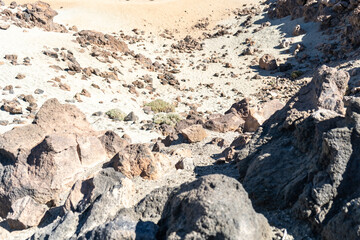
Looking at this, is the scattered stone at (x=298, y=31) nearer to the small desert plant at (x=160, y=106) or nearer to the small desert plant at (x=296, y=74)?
the small desert plant at (x=296, y=74)

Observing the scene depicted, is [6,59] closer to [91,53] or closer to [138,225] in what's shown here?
[91,53]

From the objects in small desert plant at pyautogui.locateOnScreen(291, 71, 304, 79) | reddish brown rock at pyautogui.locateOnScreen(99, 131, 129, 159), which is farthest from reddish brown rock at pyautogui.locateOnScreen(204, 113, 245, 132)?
small desert plant at pyautogui.locateOnScreen(291, 71, 304, 79)

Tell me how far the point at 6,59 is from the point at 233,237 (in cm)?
1774

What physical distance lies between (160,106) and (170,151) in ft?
30.9

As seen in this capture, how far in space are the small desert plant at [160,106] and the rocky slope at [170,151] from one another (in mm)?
68

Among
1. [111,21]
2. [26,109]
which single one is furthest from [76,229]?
[111,21]

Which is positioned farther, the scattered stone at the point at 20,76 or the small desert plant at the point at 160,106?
the small desert plant at the point at 160,106

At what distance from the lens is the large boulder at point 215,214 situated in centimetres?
304

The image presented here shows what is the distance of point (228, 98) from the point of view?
19.5m

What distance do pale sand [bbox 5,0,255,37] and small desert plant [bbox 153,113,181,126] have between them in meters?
17.7

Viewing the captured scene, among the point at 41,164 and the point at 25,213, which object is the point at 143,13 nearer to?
the point at 41,164

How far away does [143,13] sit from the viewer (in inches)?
1390

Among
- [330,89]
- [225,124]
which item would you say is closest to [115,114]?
[225,124]

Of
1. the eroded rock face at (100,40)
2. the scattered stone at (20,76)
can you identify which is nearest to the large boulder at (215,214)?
the scattered stone at (20,76)
